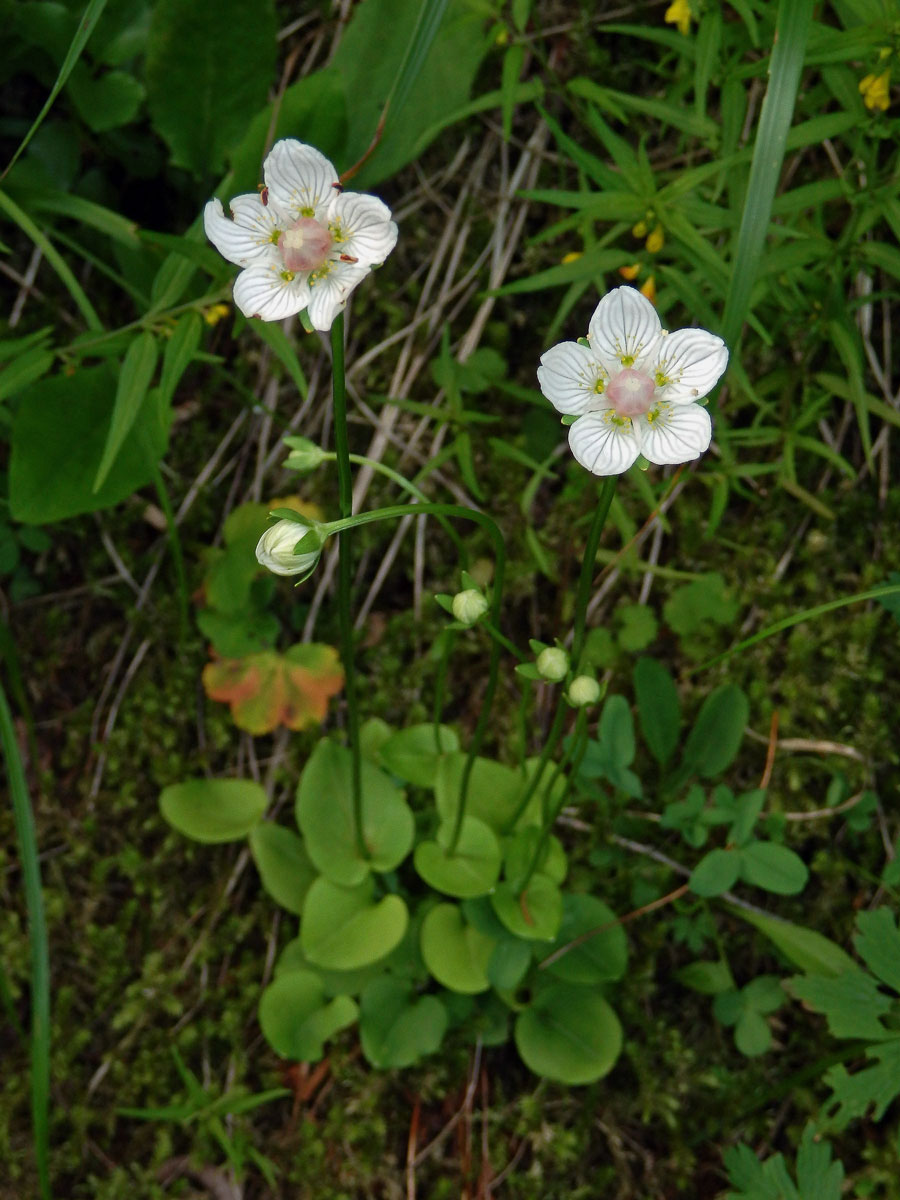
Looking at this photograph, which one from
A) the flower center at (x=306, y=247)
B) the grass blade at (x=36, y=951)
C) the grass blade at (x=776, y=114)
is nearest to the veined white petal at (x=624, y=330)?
the grass blade at (x=776, y=114)

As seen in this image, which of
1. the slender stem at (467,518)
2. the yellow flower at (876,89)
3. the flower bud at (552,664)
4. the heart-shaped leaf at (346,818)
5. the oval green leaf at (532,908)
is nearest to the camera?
the slender stem at (467,518)

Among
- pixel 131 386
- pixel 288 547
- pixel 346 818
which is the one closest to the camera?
pixel 288 547

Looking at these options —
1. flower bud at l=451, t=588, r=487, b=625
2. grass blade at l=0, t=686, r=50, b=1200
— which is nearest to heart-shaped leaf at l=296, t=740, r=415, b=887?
grass blade at l=0, t=686, r=50, b=1200

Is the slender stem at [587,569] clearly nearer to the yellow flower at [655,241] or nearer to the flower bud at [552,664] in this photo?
the flower bud at [552,664]

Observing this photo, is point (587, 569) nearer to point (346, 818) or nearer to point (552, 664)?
point (552, 664)

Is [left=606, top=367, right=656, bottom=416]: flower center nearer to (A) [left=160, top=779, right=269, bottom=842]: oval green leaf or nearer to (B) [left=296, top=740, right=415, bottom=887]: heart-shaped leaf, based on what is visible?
(B) [left=296, top=740, right=415, bottom=887]: heart-shaped leaf

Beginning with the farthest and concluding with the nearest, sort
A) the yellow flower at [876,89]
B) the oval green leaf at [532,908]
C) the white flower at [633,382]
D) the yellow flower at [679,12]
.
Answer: the oval green leaf at [532,908] < the yellow flower at [679,12] < the yellow flower at [876,89] < the white flower at [633,382]

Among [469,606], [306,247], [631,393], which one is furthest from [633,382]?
[306,247]
